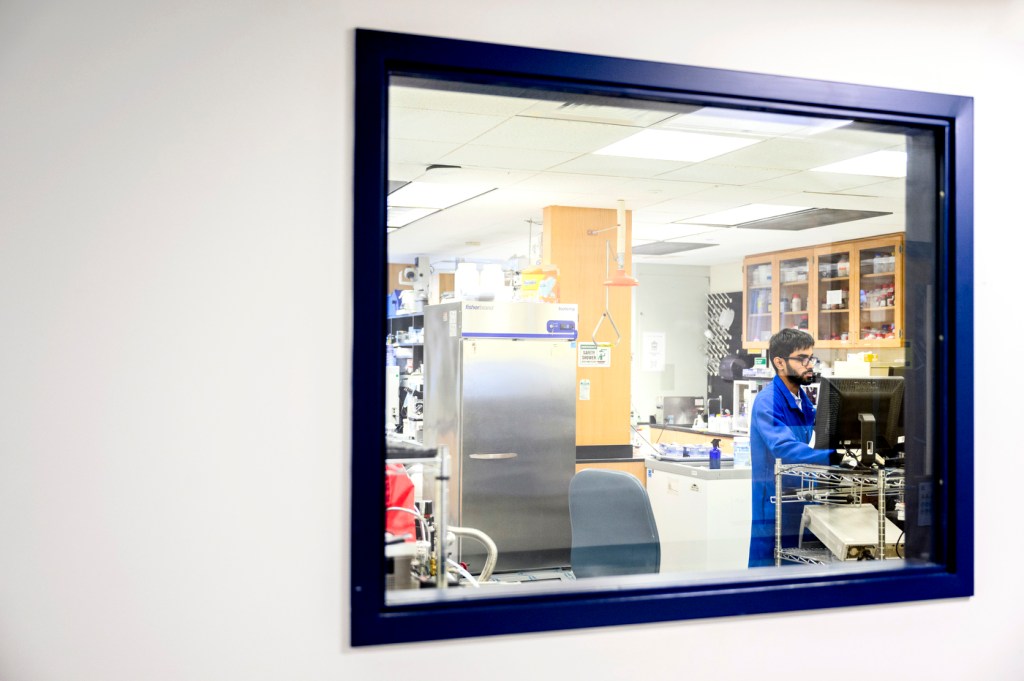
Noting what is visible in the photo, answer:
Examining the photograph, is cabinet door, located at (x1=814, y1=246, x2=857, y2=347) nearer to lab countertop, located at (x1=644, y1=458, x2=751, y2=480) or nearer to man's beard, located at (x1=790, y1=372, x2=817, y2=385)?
lab countertop, located at (x1=644, y1=458, x2=751, y2=480)

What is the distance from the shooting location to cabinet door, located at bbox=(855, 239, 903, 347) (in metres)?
7.04

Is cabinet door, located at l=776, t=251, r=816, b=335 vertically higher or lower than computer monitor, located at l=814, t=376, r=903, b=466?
higher

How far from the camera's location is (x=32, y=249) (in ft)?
5.42

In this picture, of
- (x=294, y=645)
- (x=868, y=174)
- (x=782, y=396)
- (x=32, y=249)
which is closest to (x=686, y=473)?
(x=782, y=396)

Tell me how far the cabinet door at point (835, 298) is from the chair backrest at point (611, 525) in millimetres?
4848

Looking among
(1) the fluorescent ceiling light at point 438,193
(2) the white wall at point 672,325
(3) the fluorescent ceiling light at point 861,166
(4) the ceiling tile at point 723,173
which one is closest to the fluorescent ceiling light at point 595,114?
(4) the ceiling tile at point 723,173

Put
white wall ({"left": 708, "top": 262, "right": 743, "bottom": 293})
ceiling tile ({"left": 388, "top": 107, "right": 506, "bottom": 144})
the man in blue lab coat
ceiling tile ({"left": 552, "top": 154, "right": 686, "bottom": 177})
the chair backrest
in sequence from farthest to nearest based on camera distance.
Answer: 1. white wall ({"left": 708, "top": 262, "right": 743, "bottom": 293})
2. ceiling tile ({"left": 552, "top": 154, "right": 686, "bottom": 177})
3. ceiling tile ({"left": 388, "top": 107, "right": 506, "bottom": 144})
4. the man in blue lab coat
5. the chair backrest

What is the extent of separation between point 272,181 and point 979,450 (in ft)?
6.21

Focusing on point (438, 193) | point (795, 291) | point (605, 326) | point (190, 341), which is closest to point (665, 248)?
point (795, 291)

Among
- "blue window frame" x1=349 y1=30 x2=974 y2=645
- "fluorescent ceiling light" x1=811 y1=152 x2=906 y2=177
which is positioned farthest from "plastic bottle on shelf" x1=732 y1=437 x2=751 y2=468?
"blue window frame" x1=349 y1=30 x2=974 y2=645

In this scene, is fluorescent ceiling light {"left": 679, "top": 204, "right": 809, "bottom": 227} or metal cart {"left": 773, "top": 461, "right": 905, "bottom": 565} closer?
metal cart {"left": 773, "top": 461, "right": 905, "bottom": 565}

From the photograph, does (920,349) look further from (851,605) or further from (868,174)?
(868,174)

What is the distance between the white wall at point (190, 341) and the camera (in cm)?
166

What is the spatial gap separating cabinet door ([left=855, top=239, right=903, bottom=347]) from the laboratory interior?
0.02 metres
